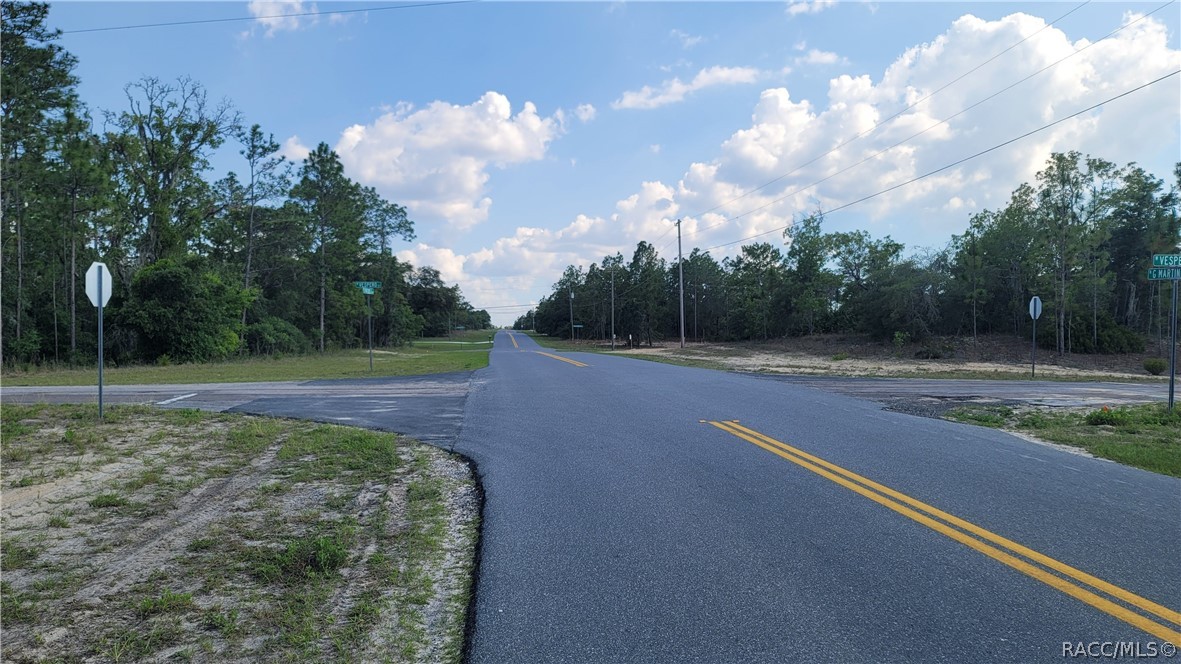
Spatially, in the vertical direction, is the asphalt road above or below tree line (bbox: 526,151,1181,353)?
Answer: below

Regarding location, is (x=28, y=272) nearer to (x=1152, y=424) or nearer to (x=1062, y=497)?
(x=1062, y=497)

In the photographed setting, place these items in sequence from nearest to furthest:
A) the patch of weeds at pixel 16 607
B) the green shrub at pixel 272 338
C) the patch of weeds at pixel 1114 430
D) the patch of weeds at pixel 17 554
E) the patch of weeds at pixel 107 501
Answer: the patch of weeds at pixel 16 607
the patch of weeds at pixel 17 554
the patch of weeds at pixel 107 501
the patch of weeds at pixel 1114 430
the green shrub at pixel 272 338

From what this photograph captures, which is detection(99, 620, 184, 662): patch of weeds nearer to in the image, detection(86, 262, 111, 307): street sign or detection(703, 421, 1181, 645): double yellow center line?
detection(703, 421, 1181, 645): double yellow center line

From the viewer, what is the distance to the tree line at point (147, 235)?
77.2ft

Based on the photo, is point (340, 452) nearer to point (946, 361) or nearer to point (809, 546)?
point (809, 546)

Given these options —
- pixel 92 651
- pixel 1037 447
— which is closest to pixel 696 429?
pixel 1037 447

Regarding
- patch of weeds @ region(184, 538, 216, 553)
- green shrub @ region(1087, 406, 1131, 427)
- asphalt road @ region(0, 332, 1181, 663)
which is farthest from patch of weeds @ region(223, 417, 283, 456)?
green shrub @ region(1087, 406, 1131, 427)

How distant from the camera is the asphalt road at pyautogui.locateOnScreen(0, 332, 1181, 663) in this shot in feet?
10.3

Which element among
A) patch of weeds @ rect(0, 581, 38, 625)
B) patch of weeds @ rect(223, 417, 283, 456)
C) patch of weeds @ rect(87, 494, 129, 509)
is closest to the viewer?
patch of weeds @ rect(0, 581, 38, 625)

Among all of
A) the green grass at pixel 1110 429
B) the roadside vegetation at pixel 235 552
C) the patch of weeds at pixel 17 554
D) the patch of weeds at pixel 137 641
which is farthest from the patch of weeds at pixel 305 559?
the green grass at pixel 1110 429

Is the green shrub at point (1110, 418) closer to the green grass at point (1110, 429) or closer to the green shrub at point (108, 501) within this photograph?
the green grass at point (1110, 429)

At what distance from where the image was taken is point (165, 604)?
354 centimetres

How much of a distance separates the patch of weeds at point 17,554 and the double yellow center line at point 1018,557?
6.56 m

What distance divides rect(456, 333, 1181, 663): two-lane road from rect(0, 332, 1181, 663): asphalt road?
0.05 ft
